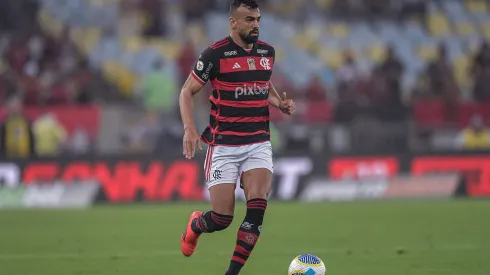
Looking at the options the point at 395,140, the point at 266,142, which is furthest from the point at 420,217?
the point at 266,142

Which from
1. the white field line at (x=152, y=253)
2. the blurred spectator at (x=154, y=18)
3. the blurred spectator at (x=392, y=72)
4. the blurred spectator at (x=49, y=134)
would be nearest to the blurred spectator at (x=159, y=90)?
the blurred spectator at (x=49, y=134)

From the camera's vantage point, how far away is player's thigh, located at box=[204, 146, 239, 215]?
26.1ft

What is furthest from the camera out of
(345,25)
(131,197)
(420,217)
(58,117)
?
(345,25)

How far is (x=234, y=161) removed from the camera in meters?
8.03

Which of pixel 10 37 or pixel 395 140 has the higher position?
pixel 10 37

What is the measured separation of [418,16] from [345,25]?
245 centimetres

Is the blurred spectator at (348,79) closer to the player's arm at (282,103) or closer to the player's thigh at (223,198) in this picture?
the player's arm at (282,103)

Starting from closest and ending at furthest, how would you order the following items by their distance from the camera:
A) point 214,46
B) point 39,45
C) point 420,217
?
point 214,46 < point 420,217 < point 39,45

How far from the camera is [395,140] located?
2138 cm

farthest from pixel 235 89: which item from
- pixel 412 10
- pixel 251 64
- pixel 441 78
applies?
pixel 412 10

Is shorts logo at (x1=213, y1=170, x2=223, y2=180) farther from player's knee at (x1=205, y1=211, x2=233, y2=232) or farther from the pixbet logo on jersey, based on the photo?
the pixbet logo on jersey

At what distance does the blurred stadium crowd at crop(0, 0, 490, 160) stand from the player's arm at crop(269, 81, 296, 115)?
1223 cm

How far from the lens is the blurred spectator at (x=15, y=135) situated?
20109mm

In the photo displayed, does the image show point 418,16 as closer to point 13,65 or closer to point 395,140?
point 395,140
